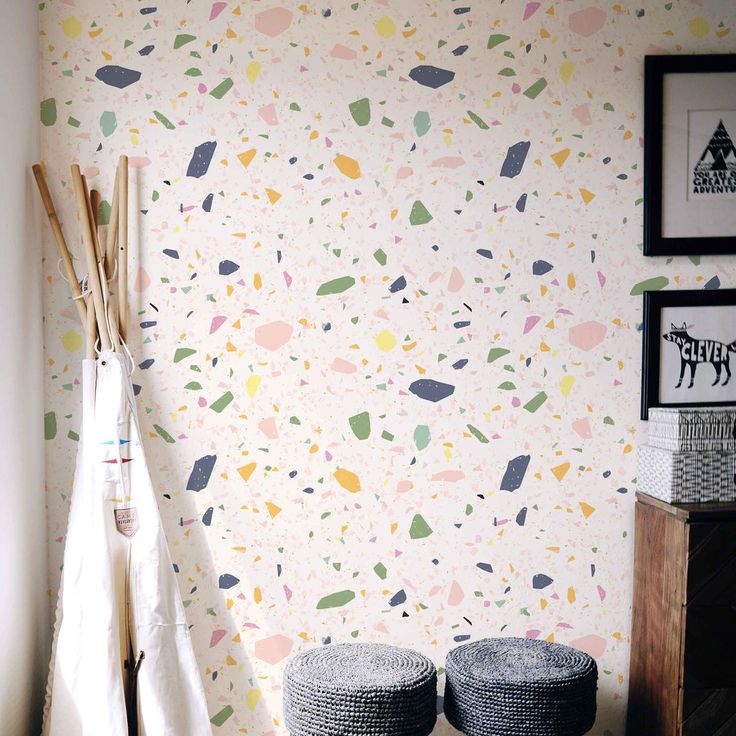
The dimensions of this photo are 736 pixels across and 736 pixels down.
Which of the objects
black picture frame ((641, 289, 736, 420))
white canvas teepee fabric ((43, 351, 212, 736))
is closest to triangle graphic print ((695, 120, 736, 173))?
black picture frame ((641, 289, 736, 420))

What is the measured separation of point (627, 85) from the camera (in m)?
2.10

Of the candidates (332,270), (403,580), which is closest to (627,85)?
(332,270)

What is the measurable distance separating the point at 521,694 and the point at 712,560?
20.6 inches

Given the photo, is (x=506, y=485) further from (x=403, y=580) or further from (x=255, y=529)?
(x=255, y=529)

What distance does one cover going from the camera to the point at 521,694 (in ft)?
5.75

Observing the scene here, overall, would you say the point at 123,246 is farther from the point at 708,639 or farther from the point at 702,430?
the point at 708,639

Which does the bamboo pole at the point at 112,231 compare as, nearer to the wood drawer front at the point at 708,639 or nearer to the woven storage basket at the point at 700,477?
the woven storage basket at the point at 700,477

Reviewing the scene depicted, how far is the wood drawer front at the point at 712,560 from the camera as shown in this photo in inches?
71.8

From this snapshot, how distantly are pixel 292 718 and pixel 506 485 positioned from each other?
30.6 inches

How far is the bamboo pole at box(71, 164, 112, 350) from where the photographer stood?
1923mm

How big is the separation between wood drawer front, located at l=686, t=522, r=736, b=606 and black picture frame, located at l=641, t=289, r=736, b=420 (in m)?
0.39

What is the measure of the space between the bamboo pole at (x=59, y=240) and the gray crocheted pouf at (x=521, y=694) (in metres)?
1.23

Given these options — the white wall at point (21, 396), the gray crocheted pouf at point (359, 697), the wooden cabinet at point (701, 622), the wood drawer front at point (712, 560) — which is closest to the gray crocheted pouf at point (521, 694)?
the gray crocheted pouf at point (359, 697)

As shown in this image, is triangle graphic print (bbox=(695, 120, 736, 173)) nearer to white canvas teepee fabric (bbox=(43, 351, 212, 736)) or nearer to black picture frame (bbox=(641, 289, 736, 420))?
black picture frame (bbox=(641, 289, 736, 420))
